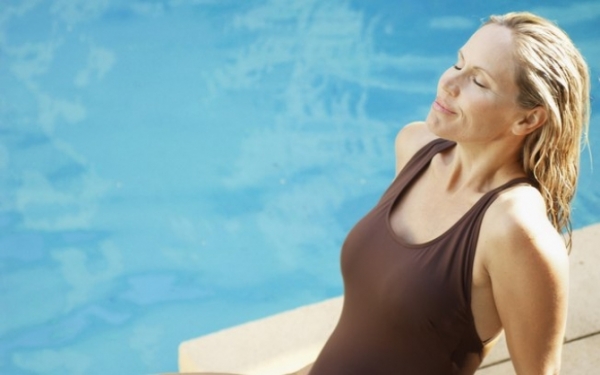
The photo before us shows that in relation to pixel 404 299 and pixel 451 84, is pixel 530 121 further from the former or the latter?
pixel 404 299

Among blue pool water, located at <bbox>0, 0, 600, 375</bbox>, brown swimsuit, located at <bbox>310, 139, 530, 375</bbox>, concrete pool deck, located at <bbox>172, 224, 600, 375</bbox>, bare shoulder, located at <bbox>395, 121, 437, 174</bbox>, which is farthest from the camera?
blue pool water, located at <bbox>0, 0, 600, 375</bbox>

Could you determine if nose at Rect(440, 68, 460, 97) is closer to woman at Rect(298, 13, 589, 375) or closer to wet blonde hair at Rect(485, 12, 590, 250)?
woman at Rect(298, 13, 589, 375)

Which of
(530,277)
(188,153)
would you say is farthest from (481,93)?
(188,153)

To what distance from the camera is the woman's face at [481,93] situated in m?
1.90

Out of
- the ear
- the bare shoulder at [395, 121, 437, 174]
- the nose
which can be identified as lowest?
the ear

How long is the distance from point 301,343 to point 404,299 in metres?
1.09

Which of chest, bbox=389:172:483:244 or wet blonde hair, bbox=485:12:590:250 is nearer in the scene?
wet blonde hair, bbox=485:12:590:250

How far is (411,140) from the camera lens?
2.33 meters

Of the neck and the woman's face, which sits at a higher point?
the woman's face

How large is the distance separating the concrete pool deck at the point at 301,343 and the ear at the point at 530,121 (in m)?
1.09

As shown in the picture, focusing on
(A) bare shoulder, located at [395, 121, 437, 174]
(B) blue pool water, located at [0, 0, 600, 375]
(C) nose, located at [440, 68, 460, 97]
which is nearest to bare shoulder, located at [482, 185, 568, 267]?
(C) nose, located at [440, 68, 460, 97]

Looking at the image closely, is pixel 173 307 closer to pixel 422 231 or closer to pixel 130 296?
pixel 130 296

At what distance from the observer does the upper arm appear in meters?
1.81

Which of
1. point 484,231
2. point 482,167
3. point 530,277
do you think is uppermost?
point 482,167
